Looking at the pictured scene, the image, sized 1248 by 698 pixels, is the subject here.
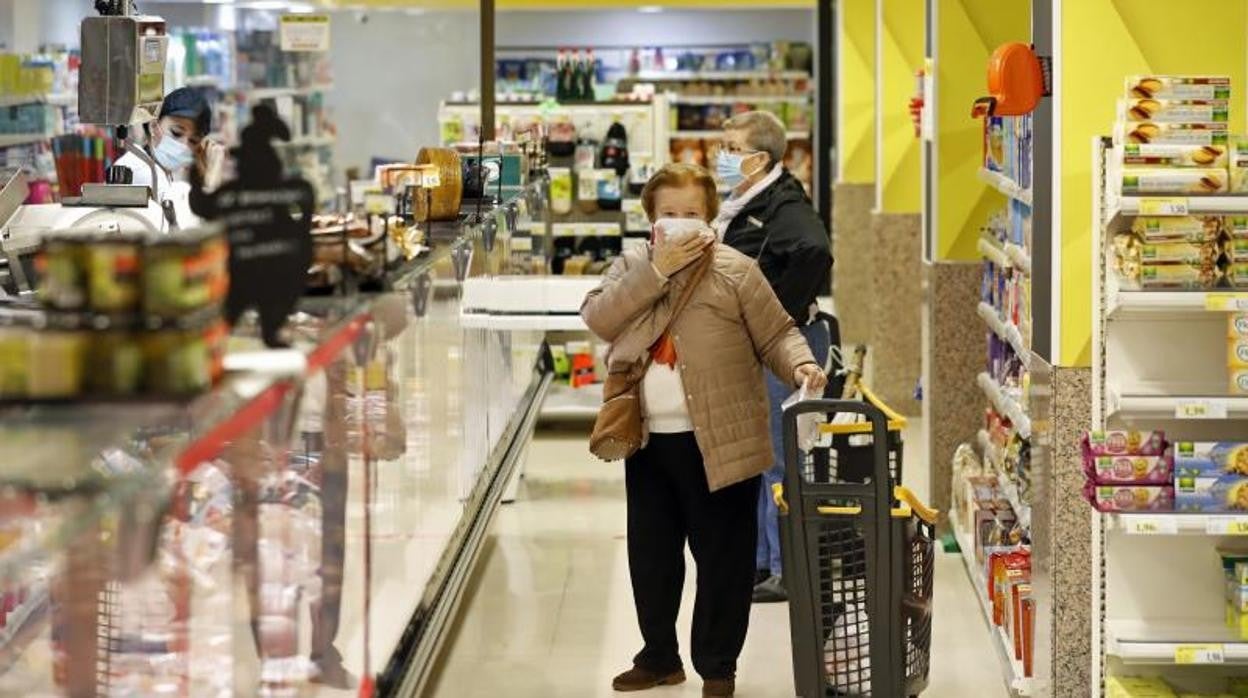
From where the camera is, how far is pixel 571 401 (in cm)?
1092

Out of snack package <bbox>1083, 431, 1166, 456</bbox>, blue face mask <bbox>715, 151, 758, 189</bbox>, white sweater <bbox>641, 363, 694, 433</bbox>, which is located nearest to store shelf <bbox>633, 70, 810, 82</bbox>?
blue face mask <bbox>715, 151, 758, 189</bbox>

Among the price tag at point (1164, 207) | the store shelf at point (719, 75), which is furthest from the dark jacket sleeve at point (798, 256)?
the store shelf at point (719, 75)

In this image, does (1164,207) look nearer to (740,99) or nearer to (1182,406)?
(1182,406)

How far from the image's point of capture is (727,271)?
19.0 feet

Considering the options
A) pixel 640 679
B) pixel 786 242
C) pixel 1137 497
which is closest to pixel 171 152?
pixel 786 242

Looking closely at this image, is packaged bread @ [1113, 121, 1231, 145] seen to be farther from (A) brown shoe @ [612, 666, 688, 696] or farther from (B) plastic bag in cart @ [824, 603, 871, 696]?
(A) brown shoe @ [612, 666, 688, 696]

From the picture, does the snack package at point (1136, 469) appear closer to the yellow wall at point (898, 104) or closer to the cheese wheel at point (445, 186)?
the cheese wheel at point (445, 186)

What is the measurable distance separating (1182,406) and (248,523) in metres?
Answer: 2.44

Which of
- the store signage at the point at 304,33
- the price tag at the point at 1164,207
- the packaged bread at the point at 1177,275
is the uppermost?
the store signage at the point at 304,33

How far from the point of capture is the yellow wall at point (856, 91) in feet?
46.8

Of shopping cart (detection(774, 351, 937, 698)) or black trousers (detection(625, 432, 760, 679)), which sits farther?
black trousers (detection(625, 432, 760, 679))

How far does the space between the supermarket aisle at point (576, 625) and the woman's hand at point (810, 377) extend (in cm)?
102

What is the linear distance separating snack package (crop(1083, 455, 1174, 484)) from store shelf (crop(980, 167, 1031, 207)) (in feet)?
4.95

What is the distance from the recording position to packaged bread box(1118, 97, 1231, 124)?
16.0ft
